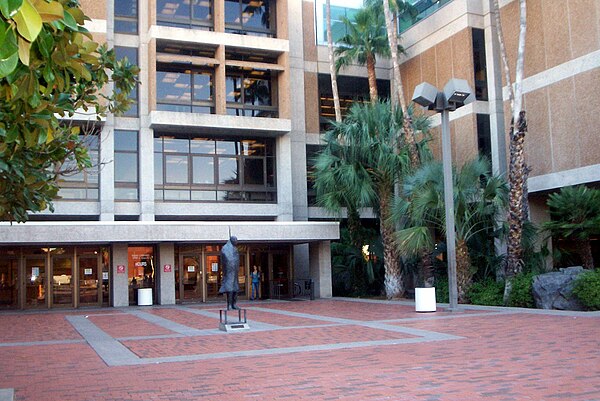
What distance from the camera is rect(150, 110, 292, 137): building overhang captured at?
1182 inches

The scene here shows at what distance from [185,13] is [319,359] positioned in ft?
80.9

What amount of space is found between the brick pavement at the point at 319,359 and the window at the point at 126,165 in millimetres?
11613

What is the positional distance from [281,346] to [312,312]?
9266 mm

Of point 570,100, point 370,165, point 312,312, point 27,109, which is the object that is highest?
point 570,100

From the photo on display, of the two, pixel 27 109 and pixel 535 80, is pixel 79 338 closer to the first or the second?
pixel 27 109

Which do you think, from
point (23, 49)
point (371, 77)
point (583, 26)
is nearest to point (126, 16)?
point (371, 77)

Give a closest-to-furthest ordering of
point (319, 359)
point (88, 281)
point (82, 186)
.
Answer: point (319, 359)
point (88, 281)
point (82, 186)

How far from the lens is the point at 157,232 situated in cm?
2841

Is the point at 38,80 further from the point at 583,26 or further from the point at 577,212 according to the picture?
the point at 583,26

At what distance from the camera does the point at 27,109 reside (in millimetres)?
4555

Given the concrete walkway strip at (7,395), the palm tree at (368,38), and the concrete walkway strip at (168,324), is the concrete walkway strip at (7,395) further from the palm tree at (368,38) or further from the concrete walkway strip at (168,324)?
the palm tree at (368,38)

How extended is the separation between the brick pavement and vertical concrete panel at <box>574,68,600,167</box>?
8196 mm

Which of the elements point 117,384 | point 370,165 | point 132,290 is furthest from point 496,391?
point 132,290

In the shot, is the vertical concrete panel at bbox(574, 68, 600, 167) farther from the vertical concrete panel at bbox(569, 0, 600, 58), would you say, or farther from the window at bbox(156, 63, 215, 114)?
the window at bbox(156, 63, 215, 114)
